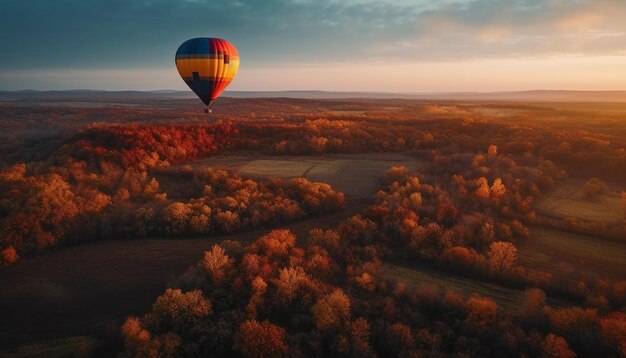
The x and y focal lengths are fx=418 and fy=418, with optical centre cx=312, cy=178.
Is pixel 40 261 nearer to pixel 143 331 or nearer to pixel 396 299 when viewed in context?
pixel 143 331

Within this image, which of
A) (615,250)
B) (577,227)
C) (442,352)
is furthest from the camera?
(577,227)

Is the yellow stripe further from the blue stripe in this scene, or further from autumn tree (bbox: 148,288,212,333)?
autumn tree (bbox: 148,288,212,333)

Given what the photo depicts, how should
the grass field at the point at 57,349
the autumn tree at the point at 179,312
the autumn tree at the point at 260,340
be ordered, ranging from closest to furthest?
the autumn tree at the point at 260,340, the grass field at the point at 57,349, the autumn tree at the point at 179,312

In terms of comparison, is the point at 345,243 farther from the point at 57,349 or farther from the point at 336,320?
the point at 57,349

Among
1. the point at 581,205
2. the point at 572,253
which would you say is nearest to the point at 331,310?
the point at 572,253

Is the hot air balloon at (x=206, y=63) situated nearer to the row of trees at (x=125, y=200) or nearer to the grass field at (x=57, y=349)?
the row of trees at (x=125, y=200)

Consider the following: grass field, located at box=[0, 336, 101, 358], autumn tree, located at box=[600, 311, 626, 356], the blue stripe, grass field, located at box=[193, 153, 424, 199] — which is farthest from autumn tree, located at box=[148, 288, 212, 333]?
the blue stripe

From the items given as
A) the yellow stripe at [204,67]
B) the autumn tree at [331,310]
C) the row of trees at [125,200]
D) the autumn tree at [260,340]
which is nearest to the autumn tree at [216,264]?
the autumn tree at [260,340]

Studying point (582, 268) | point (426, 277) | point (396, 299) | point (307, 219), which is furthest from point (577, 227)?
point (307, 219)
